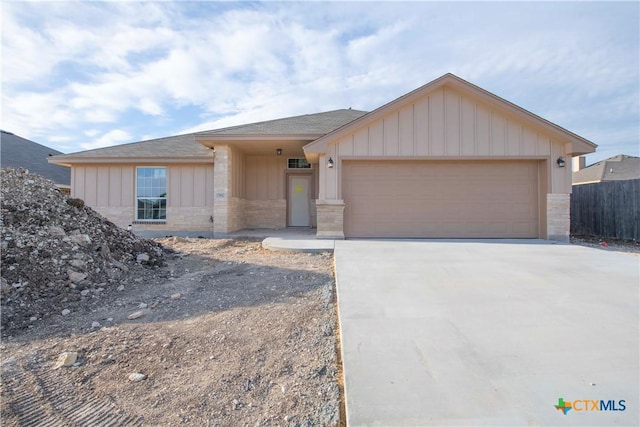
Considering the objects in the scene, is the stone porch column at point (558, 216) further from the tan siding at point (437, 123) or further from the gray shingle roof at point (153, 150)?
the gray shingle roof at point (153, 150)

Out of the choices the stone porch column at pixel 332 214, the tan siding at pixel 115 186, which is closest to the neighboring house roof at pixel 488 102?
the stone porch column at pixel 332 214

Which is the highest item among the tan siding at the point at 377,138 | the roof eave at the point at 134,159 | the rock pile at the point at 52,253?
the tan siding at the point at 377,138

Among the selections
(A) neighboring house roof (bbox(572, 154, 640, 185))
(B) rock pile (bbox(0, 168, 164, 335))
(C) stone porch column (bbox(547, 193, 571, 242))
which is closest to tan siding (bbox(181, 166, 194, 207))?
(B) rock pile (bbox(0, 168, 164, 335))

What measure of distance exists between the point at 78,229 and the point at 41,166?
47.1 feet

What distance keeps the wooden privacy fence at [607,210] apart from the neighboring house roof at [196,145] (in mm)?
8780

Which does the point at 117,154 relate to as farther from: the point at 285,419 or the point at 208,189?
the point at 285,419

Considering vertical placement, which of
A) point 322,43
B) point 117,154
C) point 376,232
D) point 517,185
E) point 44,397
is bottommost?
point 44,397

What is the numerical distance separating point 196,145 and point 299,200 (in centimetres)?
433

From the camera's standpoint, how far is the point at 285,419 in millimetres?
2096

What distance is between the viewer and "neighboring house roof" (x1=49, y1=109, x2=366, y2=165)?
406 inches

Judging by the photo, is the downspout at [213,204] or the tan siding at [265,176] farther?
the tan siding at [265,176]

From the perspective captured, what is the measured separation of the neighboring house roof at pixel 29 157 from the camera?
1576 cm

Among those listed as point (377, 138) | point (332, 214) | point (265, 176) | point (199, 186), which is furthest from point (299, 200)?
point (377, 138)

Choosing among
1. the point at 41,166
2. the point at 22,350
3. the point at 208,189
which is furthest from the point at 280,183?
the point at 41,166
